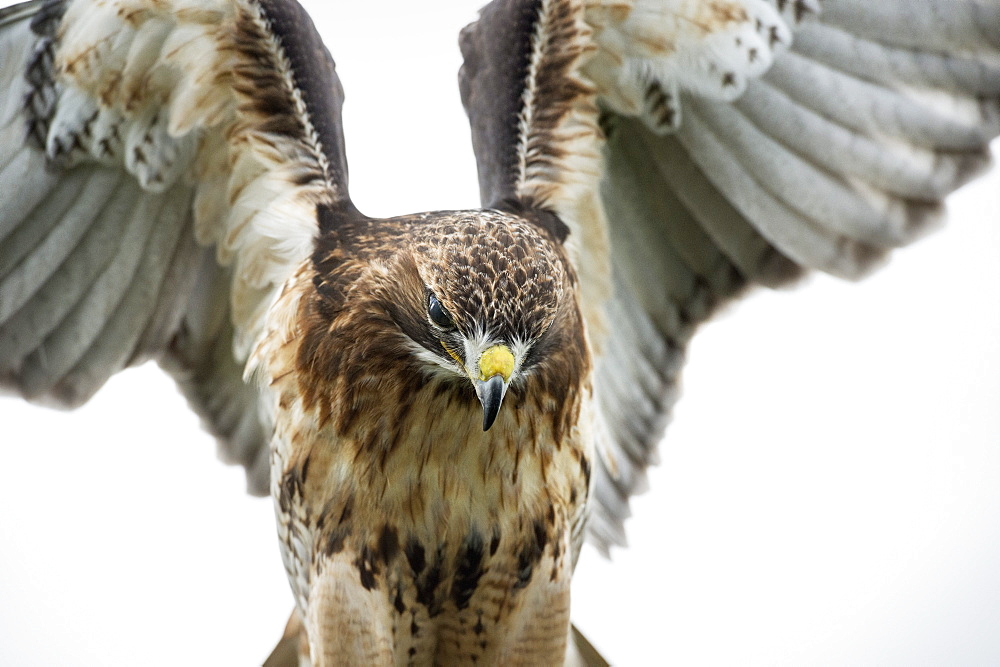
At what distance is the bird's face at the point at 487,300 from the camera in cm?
302

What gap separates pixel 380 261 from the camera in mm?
3420

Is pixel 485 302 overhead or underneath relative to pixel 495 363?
overhead

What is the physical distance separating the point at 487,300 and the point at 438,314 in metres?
0.15

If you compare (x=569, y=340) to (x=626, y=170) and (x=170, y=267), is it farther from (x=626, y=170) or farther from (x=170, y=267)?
(x=170, y=267)

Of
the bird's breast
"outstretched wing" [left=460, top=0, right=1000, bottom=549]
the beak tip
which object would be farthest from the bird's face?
"outstretched wing" [left=460, top=0, right=1000, bottom=549]

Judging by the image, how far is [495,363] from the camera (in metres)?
2.99

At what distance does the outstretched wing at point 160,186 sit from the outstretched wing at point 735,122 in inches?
26.0

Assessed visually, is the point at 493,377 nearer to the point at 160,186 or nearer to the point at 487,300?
the point at 487,300

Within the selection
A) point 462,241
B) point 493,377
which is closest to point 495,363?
point 493,377

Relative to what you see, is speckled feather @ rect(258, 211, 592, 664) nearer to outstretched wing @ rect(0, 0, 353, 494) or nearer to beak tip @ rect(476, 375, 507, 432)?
beak tip @ rect(476, 375, 507, 432)

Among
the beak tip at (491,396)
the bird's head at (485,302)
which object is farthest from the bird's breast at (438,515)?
the beak tip at (491,396)

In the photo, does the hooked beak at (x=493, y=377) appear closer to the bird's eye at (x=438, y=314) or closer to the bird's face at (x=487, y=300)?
the bird's face at (x=487, y=300)

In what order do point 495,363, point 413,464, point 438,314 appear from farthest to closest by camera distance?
1. point 413,464
2. point 438,314
3. point 495,363

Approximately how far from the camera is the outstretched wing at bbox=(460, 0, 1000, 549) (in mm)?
4180
